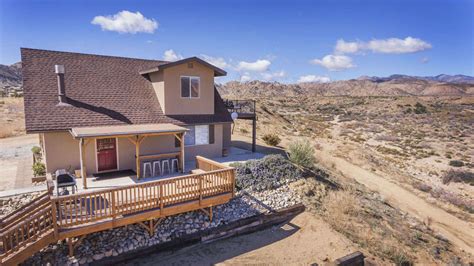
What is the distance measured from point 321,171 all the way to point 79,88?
1392 cm

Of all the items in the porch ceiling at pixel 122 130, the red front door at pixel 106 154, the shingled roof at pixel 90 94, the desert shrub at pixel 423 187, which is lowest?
the desert shrub at pixel 423 187

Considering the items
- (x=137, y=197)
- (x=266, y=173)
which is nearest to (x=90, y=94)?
(x=137, y=197)

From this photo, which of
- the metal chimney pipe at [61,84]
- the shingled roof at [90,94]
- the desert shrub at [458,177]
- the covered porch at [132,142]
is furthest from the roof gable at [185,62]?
the desert shrub at [458,177]

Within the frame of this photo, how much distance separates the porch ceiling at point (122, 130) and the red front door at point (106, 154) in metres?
0.85

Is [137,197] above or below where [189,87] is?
below

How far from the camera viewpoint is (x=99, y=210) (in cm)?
895

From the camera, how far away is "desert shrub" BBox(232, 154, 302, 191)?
44.2ft

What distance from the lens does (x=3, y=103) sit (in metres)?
40.0

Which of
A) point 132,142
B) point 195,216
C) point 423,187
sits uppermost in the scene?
point 132,142

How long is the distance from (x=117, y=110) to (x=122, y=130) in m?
2.63

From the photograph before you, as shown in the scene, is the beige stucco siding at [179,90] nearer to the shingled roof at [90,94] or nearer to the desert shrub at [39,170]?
the shingled roof at [90,94]

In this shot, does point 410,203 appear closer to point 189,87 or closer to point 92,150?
point 189,87

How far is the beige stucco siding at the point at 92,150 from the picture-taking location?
486 inches

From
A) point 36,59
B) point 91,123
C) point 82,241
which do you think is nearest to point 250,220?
point 82,241
